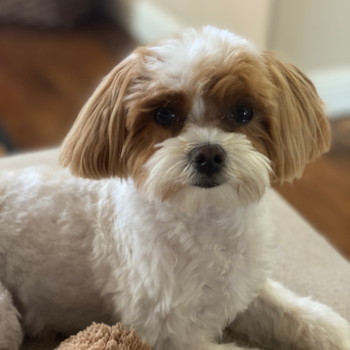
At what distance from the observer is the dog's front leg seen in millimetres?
1122

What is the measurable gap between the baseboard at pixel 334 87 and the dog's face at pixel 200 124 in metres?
2.01

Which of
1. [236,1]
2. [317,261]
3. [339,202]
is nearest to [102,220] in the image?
[317,261]

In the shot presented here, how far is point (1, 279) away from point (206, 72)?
779 mm

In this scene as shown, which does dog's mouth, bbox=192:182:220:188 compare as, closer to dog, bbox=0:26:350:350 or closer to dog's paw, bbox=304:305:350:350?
dog, bbox=0:26:350:350

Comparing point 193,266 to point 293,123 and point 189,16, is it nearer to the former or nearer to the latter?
point 293,123

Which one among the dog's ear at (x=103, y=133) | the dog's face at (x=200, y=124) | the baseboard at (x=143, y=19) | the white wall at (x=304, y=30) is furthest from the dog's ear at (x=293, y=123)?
the baseboard at (x=143, y=19)

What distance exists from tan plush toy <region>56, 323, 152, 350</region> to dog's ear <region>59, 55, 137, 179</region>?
0.35 m

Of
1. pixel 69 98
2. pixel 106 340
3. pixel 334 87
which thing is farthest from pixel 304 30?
pixel 106 340

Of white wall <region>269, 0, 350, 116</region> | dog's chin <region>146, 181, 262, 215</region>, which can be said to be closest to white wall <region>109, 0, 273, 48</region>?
white wall <region>269, 0, 350, 116</region>

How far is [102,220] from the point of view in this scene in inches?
44.1

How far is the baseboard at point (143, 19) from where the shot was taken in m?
3.67

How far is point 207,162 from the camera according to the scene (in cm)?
85

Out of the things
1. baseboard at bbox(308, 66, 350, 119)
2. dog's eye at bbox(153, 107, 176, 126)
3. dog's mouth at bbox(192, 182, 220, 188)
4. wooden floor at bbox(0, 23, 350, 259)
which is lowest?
wooden floor at bbox(0, 23, 350, 259)

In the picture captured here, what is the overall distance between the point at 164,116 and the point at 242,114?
17cm
